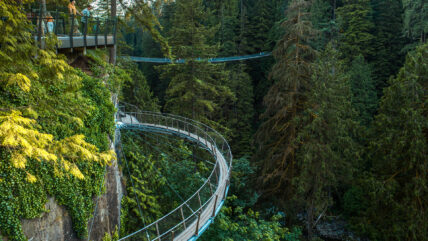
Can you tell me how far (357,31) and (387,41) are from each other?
3185 mm

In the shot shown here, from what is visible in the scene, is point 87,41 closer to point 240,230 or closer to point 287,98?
point 240,230

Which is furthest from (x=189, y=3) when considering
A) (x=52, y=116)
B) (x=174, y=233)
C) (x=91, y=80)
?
(x=174, y=233)

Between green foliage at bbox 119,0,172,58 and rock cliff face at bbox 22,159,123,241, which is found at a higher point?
green foliage at bbox 119,0,172,58

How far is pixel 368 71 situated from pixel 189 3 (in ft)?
55.0

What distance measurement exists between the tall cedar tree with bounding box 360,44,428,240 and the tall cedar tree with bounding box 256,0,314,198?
422 cm

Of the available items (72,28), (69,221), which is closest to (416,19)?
(72,28)

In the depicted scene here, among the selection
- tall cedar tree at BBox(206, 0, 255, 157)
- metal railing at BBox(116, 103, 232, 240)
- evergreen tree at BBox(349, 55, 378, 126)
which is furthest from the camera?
tall cedar tree at BBox(206, 0, 255, 157)

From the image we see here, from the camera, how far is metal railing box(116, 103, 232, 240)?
7609 millimetres

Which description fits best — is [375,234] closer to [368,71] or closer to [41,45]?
[368,71]

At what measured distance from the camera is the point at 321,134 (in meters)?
15.1

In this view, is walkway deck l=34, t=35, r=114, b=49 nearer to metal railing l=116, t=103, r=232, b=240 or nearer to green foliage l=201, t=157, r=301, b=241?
metal railing l=116, t=103, r=232, b=240

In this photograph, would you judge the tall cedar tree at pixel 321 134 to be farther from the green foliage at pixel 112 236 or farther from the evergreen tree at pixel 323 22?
the evergreen tree at pixel 323 22

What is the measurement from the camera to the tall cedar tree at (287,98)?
A: 15.5m

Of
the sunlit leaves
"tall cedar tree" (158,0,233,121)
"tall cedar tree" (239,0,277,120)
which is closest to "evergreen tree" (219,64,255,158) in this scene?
"tall cedar tree" (239,0,277,120)
